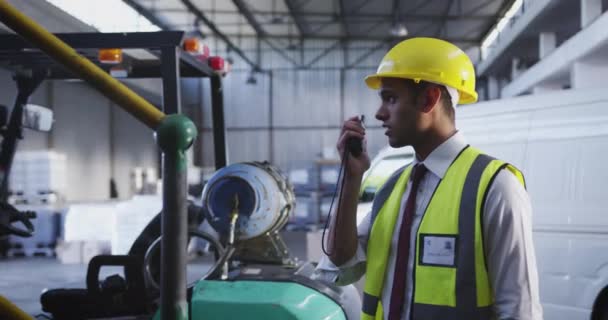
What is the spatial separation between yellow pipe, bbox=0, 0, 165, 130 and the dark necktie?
90 centimetres

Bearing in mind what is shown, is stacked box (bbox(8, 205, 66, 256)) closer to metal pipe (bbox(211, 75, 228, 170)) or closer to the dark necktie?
metal pipe (bbox(211, 75, 228, 170))

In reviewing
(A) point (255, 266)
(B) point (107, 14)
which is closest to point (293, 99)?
(B) point (107, 14)

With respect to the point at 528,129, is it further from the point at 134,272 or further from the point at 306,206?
the point at 306,206

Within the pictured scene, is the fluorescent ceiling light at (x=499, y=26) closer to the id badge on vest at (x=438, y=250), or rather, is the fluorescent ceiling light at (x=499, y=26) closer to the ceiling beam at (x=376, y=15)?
the ceiling beam at (x=376, y=15)

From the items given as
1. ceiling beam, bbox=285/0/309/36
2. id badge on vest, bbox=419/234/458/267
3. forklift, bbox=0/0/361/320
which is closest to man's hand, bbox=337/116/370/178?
id badge on vest, bbox=419/234/458/267

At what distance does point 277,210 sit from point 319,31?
2395cm

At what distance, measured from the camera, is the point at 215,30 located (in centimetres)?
2320

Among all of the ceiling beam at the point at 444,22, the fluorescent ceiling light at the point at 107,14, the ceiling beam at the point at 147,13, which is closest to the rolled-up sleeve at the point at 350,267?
the fluorescent ceiling light at the point at 107,14

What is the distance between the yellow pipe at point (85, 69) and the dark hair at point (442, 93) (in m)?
0.89

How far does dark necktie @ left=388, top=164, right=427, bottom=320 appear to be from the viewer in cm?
201

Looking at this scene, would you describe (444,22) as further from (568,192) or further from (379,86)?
(379,86)

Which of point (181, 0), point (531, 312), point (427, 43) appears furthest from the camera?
point (181, 0)

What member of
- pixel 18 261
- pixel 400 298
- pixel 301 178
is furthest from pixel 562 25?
pixel 400 298

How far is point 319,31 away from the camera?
26.9m
